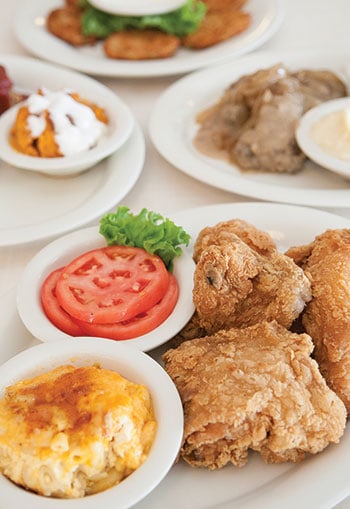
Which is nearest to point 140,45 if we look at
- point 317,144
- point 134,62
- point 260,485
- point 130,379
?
point 134,62

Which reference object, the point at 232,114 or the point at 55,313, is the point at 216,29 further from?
the point at 55,313

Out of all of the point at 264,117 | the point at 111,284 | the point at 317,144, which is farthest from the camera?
the point at 264,117

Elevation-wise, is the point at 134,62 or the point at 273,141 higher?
the point at 273,141

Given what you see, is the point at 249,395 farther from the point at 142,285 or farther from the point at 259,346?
the point at 142,285

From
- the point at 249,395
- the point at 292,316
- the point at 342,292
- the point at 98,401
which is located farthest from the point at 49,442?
the point at 342,292

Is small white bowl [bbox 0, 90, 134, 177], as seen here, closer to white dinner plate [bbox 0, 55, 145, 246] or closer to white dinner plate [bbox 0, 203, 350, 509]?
white dinner plate [bbox 0, 55, 145, 246]

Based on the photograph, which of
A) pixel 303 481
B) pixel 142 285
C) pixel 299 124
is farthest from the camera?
pixel 299 124
